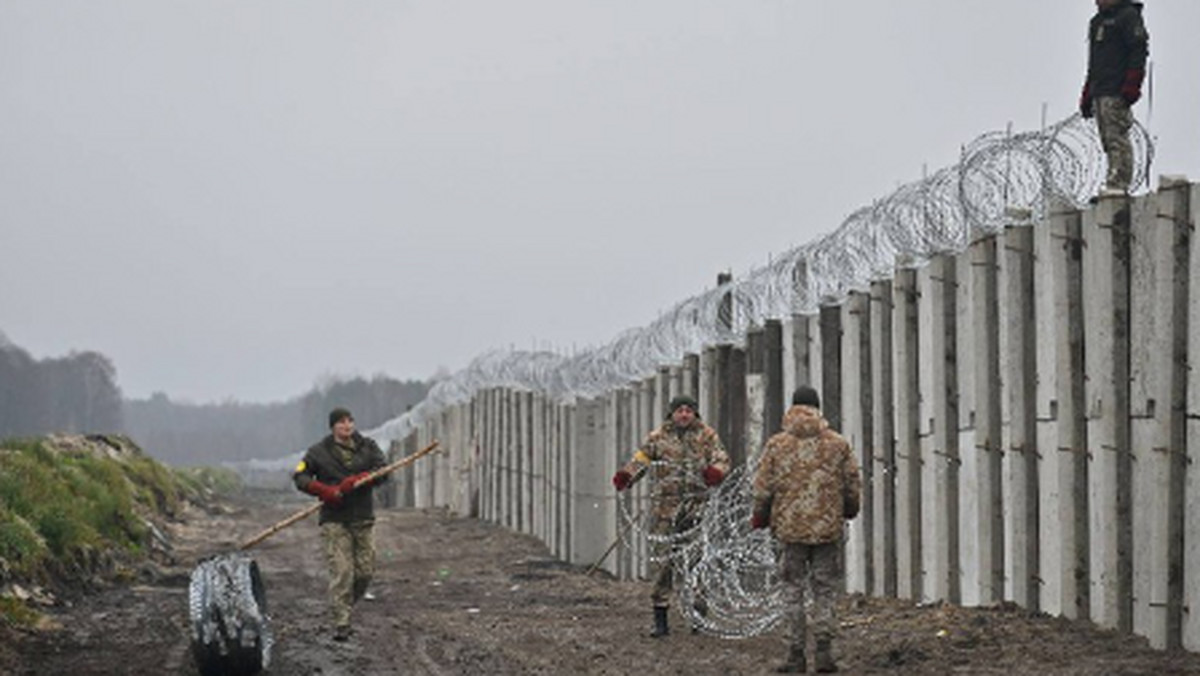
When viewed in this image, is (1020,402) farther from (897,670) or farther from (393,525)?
(393,525)

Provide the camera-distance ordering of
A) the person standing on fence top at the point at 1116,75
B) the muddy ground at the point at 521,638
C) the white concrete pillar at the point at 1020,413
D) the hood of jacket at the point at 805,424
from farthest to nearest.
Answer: the white concrete pillar at the point at 1020,413 → the hood of jacket at the point at 805,424 → the person standing on fence top at the point at 1116,75 → the muddy ground at the point at 521,638

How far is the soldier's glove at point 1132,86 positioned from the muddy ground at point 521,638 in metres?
2.86

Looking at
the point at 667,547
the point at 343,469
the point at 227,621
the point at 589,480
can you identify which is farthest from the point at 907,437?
the point at 589,480

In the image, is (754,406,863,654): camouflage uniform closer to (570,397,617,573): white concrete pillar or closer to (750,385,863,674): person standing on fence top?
(750,385,863,674): person standing on fence top

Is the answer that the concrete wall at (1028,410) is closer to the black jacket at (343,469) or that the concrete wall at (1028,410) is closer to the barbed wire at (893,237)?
the barbed wire at (893,237)

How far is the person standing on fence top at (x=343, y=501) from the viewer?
14859mm

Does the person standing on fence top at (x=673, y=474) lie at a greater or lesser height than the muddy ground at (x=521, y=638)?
greater

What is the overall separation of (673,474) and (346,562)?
8.01ft

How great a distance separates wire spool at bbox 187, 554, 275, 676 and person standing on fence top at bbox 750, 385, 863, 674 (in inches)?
121

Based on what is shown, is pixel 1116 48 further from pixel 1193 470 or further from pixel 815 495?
pixel 815 495

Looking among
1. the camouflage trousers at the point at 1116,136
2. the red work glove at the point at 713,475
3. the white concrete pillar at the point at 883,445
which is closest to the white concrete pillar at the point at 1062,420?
the camouflage trousers at the point at 1116,136

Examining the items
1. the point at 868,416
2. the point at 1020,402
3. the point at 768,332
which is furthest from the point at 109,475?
the point at 1020,402

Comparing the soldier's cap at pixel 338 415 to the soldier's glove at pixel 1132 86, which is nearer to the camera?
the soldier's glove at pixel 1132 86

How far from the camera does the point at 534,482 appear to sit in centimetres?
2952
